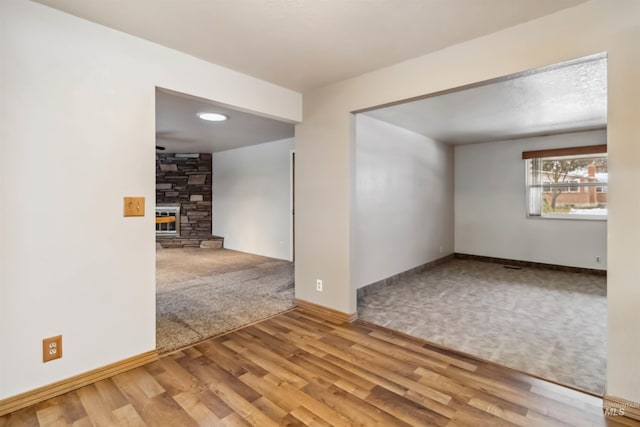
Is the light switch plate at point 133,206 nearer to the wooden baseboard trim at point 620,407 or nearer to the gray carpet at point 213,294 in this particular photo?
the gray carpet at point 213,294

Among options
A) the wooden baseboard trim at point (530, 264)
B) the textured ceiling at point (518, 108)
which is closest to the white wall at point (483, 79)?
the textured ceiling at point (518, 108)

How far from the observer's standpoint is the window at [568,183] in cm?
495

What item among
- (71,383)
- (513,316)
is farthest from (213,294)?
(513,316)

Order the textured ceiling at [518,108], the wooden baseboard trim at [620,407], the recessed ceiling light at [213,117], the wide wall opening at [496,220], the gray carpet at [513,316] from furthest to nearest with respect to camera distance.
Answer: the recessed ceiling light at [213,117] → the textured ceiling at [518,108] → the wide wall opening at [496,220] → the gray carpet at [513,316] → the wooden baseboard trim at [620,407]

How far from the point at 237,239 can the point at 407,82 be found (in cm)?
551

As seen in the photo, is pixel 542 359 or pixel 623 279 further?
pixel 542 359

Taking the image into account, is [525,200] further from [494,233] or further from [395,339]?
[395,339]

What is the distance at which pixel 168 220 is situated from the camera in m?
7.68

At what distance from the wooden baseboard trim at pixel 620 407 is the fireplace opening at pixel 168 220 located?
7.79 m

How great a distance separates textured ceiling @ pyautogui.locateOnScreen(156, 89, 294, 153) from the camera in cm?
380

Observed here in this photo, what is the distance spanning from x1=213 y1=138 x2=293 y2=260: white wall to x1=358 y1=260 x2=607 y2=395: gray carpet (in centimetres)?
278

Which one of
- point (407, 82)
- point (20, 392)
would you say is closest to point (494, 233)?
point (407, 82)

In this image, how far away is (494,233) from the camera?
5.89 meters

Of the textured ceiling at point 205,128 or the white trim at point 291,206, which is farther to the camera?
the white trim at point 291,206
